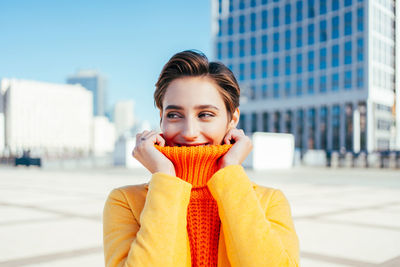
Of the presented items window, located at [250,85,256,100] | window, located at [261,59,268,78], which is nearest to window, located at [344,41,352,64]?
window, located at [261,59,268,78]

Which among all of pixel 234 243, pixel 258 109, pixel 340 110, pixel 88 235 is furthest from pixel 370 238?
pixel 258 109

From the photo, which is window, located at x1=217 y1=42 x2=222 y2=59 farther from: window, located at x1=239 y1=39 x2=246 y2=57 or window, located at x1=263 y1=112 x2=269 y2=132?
window, located at x1=263 y1=112 x2=269 y2=132

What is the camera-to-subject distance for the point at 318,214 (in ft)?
22.5

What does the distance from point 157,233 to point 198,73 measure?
668mm

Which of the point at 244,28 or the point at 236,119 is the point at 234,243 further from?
the point at 244,28

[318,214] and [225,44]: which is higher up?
[225,44]

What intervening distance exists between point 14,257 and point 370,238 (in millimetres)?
3754

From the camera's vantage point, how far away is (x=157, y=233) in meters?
1.54

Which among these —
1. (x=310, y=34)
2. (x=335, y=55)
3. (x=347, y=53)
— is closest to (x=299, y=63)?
(x=310, y=34)

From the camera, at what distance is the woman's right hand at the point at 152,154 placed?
166 centimetres

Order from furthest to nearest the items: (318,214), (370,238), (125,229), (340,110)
Result: (340,110) < (318,214) < (370,238) < (125,229)

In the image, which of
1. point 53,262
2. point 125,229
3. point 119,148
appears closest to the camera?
point 125,229

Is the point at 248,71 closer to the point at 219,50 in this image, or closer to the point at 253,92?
the point at 253,92

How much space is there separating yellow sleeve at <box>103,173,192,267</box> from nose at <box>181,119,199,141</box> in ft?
0.72
